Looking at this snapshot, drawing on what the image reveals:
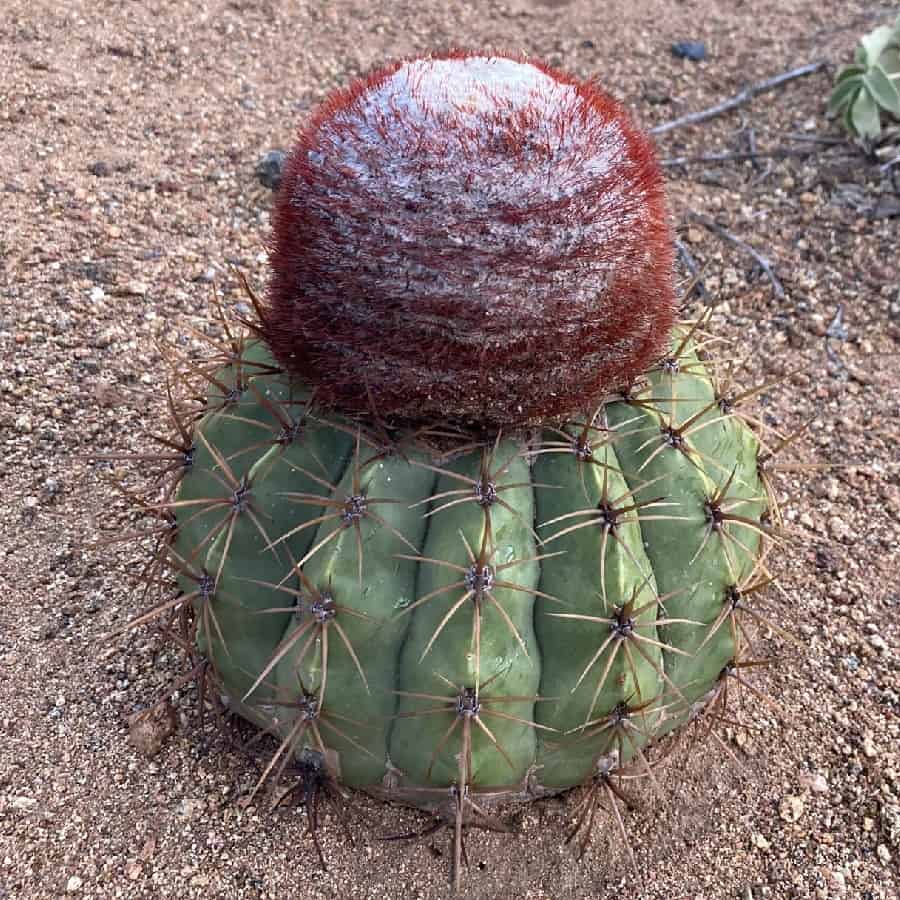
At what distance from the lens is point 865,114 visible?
15.3 ft

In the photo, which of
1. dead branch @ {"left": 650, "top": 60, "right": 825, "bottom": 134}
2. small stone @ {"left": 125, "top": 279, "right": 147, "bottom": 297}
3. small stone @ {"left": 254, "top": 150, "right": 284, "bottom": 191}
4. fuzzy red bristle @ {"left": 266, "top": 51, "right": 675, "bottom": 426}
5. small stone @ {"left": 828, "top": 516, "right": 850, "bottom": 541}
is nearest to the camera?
fuzzy red bristle @ {"left": 266, "top": 51, "right": 675, "bottom": 426}

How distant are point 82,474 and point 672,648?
194 cm

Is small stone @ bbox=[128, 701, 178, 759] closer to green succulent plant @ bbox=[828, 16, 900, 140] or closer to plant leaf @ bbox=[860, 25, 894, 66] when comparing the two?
green succulent plant @ bbox=[828, 16, 900, 140]

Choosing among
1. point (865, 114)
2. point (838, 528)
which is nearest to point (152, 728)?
point (838, 528)

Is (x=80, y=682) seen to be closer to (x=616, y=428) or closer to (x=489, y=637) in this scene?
(x=489, y=637)

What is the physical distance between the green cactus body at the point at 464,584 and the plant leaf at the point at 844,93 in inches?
123

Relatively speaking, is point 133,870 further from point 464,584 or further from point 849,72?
point 849,72

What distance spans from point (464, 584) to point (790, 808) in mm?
1142

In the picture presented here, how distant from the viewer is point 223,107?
16.0 ft

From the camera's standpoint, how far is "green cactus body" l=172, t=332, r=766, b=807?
197 cm

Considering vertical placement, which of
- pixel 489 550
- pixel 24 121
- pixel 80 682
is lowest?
pixel 80 682

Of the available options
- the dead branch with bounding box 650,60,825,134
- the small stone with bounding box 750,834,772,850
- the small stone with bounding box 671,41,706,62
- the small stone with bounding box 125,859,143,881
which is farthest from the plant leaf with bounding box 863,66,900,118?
the small stone with bounding box 125,859,143,881

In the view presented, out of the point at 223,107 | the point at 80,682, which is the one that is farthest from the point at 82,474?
the point at 223,107

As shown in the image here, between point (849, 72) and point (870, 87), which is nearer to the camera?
point (870, 87)
